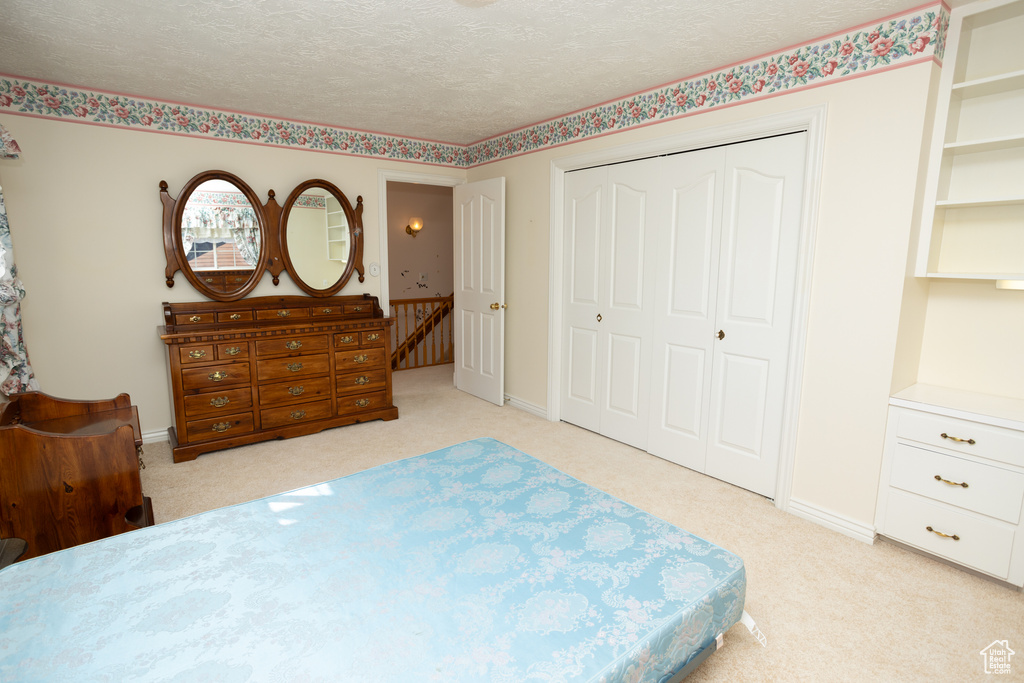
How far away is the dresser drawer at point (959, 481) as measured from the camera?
211 centimetres

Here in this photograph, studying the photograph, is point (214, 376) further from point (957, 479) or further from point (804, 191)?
point (957, 479)

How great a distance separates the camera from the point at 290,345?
378 centimetres

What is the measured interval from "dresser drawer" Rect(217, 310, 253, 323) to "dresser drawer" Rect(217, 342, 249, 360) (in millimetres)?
467

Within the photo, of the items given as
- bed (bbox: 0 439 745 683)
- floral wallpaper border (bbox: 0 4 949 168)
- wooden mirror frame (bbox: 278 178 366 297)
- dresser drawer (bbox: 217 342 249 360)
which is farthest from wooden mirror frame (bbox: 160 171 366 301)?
bed (bbox: 0 439 745 683)

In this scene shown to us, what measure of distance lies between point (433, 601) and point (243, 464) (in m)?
2.54

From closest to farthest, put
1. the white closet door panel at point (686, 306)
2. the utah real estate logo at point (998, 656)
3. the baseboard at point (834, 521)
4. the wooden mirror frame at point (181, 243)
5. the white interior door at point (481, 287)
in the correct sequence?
the utah real estate logo at point (998, 656)
the baseboard at point (834, 521)
the white closet door panel at point (686, 306)
the wooden mirror frame at point (181, 243)
the white interior door at point (481, 287)

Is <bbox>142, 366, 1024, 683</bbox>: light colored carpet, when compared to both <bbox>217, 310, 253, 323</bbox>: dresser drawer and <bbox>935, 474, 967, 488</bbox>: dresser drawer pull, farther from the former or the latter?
<bbox>217, 310, 253, 323</bbox>: dresser drawer

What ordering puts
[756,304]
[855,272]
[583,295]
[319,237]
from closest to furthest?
1. [855,272]
2. [756,304]
3. [583,295]
4. [319,237]

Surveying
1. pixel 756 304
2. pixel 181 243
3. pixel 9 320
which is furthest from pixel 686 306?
pixel 9 320

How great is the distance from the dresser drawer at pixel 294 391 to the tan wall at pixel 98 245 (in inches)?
31.3

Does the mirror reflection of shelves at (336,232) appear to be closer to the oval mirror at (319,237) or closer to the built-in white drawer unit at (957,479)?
the oval mirror at (319,237)

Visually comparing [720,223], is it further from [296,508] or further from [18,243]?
[18,243]

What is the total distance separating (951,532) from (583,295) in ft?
8.32

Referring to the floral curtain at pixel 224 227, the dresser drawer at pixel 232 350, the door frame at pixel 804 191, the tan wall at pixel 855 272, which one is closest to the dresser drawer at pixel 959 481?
the tan wall at pixel 855 272
